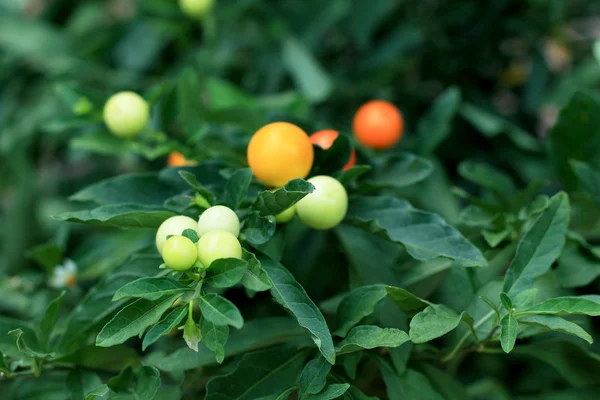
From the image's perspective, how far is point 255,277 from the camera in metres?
0.57

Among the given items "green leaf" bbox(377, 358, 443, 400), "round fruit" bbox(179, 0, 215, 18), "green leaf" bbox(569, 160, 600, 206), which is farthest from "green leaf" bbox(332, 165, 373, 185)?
"round fruit" bbox(179, 0, 215, 18)

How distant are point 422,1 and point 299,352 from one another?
1.02 m

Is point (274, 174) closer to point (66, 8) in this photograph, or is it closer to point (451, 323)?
point (451, 323)

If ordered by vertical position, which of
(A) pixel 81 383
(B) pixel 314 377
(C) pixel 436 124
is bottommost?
(A) pixel 81 383

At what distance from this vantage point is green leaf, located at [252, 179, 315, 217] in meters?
0.57

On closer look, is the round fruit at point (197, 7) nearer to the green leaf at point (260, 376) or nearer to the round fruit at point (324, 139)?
the round fruit at point (324, 139)

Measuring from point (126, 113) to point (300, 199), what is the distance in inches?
13.5

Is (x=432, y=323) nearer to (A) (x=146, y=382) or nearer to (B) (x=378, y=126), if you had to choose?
(A) (x=146, y=382)

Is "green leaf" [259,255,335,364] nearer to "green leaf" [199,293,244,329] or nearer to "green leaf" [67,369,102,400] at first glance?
"green leaf" [199,293,244,329]

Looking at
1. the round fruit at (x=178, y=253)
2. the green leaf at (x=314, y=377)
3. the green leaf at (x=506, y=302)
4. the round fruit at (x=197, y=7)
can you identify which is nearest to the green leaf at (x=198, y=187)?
the round fruit at (x=178, y=253)

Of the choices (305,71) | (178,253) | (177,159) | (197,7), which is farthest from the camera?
(305,71)

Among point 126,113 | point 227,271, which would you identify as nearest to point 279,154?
point 227,271

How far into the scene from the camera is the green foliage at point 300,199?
24.5 inches

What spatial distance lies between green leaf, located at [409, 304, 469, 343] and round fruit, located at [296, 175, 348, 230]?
0.14 m
